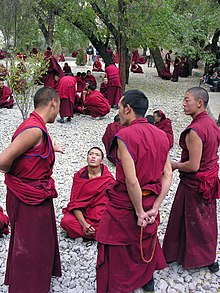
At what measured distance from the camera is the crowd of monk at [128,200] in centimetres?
257

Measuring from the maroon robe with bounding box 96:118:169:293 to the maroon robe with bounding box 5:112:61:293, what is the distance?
1.34 ft

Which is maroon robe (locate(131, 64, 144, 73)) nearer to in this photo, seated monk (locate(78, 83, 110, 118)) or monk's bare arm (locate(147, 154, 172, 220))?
seated monk (locate(78, 83, 110, 118))

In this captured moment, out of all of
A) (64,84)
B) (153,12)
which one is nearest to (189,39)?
(153,12)

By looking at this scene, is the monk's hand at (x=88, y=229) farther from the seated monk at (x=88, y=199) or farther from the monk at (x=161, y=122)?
the monk at (x=161, y=122)

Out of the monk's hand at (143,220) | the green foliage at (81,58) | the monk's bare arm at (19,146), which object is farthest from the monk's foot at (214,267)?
the green foliage at (81,58)

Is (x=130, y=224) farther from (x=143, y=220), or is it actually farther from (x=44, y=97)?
(x=44, y=97)

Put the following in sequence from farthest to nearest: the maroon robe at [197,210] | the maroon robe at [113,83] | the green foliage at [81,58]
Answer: the green foliage at [81,58] < the maroon robe at [113,83] < the maroon robe at [197,210]

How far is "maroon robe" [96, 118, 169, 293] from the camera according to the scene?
8.41 feet

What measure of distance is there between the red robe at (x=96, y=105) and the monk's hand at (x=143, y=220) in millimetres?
6902

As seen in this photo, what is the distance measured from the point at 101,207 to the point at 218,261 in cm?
128

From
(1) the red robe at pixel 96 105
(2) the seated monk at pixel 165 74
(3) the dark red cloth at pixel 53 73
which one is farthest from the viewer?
(2) the seated monk at pixel 165 74

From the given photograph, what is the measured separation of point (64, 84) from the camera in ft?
29.5

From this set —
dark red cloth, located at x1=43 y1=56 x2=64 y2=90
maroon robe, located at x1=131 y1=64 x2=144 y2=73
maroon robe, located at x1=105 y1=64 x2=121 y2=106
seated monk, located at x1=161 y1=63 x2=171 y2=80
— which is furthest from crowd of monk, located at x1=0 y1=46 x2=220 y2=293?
maroon robe, located at x1=131 y1=64 x2=144 y2=73

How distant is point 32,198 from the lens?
2652mm
